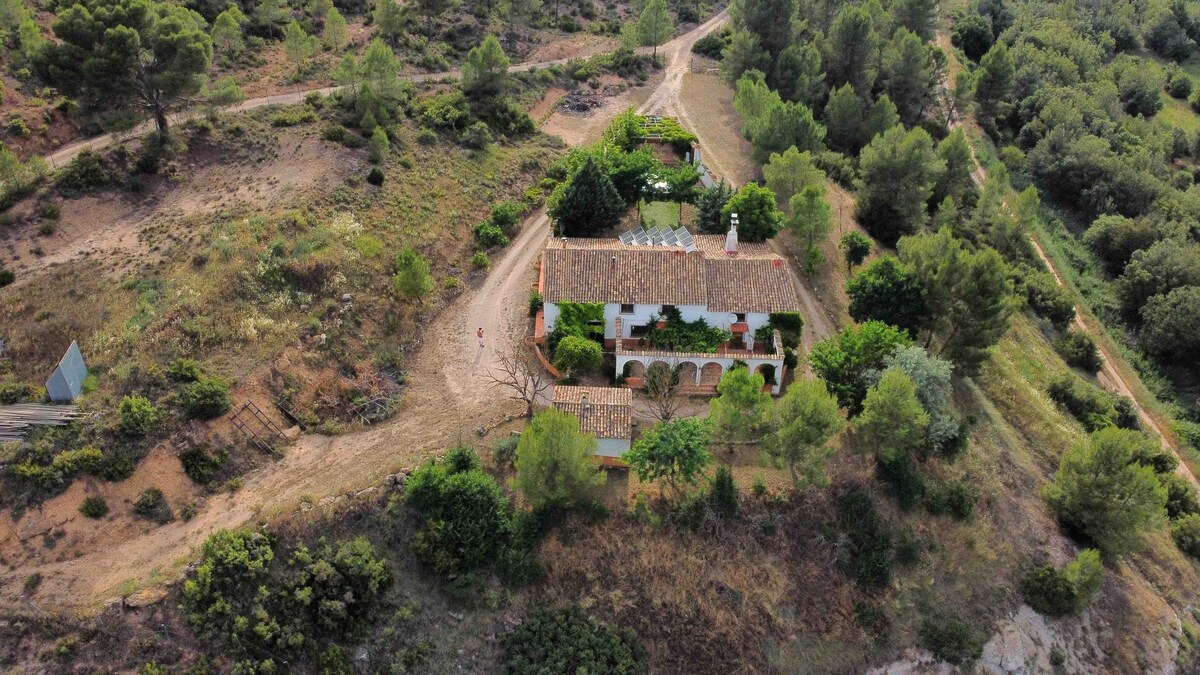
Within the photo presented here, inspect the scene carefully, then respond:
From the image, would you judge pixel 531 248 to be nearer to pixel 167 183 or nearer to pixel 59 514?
pixel 167 183

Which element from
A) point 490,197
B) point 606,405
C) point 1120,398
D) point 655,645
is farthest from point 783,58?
point 655,645

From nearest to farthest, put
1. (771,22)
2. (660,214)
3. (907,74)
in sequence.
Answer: (660,214) → (907,74) → (771,22)

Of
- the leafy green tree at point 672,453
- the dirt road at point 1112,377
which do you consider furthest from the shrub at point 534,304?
the dirt road at point 1112,377

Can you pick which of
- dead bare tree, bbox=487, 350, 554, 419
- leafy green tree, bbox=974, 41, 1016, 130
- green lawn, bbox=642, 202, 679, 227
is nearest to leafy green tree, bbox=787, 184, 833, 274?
green lawn, bbox=642, 202, 679, 227

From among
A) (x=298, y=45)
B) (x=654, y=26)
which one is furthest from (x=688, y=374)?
(x=654, y=26)

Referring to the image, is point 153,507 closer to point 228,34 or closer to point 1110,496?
point 1110,496
